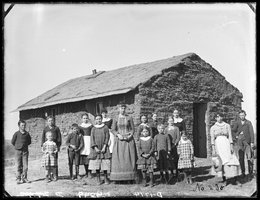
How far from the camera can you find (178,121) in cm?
1056

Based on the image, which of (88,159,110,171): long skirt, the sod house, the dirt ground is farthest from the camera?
the sod house

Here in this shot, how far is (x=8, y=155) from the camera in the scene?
9.91 metres

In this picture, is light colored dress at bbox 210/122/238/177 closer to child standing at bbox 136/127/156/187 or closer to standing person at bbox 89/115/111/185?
child standing at bbox 136/127/156/187

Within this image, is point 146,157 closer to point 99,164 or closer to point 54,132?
point 99,164

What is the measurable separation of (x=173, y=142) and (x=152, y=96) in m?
1.09

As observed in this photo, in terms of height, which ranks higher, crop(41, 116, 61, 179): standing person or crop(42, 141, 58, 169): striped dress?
crop(41, 116, 61, 179): standing person

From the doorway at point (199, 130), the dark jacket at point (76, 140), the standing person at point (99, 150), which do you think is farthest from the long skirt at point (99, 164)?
the doorway at point (199, 130)

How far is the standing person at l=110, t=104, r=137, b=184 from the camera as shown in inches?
385

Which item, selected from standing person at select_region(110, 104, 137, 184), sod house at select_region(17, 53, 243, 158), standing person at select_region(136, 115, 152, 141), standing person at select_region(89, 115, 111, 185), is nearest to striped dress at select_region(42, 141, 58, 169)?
sod house at select_region(17, 53, 243, 158)

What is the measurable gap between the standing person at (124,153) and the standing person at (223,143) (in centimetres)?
177

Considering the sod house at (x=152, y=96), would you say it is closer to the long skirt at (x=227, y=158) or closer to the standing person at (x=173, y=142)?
the standing person at (x=173, y=142)

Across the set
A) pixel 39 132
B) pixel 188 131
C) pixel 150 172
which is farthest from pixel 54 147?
pixel 188 131

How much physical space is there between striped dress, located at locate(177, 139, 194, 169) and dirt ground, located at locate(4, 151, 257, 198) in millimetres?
309

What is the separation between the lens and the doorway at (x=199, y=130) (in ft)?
34.6
